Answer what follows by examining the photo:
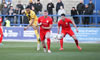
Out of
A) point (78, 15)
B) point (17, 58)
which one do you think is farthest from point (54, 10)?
point (17, 58)

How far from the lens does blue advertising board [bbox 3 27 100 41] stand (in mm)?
24938

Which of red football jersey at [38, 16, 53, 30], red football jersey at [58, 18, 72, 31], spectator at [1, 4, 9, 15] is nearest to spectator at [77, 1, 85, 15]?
spectator at [1, 4, 9, 15]

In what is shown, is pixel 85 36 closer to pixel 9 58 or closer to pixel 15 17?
pixel 15 17

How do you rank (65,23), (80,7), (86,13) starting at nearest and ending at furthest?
(65,23) → (80,7) → (86,13)

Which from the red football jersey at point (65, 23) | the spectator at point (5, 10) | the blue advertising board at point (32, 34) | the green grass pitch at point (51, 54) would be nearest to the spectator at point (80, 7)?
the blue advertising board at point (32, 34)

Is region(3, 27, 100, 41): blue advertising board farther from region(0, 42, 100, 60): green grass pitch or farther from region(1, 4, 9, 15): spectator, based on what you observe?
region(0, 42, 100, 60): green grass pitch

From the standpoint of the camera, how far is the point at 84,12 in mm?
26266

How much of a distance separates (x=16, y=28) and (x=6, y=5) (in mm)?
2231

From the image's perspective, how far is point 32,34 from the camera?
2592cm

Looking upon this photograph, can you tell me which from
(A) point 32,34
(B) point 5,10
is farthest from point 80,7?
(B) point 5,10

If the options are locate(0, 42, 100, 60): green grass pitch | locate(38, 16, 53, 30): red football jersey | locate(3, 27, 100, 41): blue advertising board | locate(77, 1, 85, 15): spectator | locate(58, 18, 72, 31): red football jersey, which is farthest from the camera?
locate(77, 1, 85, 15): spectator

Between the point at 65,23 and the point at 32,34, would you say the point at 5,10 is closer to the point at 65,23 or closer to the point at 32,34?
the point at 32,34

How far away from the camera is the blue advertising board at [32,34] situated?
81.8 ft

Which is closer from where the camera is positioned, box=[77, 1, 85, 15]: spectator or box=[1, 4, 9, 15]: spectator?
box=[77, 1, 85, 15]: spectator
